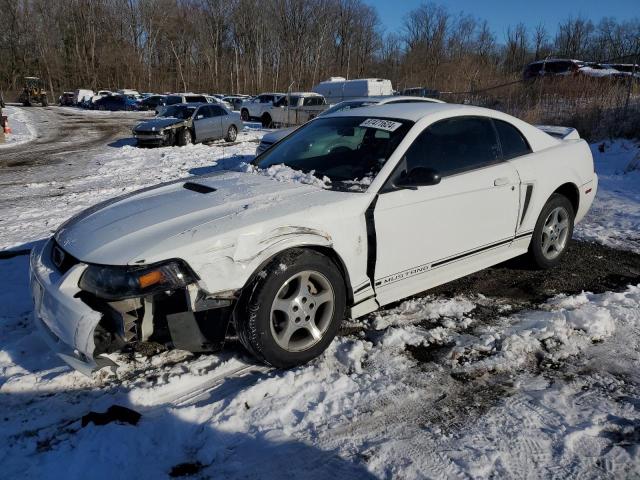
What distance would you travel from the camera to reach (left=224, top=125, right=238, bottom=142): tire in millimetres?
17875

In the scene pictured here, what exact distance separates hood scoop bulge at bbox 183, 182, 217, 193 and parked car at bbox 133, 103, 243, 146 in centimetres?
1277

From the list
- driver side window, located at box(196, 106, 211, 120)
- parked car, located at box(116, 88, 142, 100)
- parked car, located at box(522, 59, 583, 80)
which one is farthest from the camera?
parked car, located at box(116, 88, 142, 100)

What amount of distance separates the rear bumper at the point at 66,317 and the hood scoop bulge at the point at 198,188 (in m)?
1.04

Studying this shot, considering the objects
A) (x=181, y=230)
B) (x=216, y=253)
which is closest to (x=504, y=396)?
(x=216, y=253)

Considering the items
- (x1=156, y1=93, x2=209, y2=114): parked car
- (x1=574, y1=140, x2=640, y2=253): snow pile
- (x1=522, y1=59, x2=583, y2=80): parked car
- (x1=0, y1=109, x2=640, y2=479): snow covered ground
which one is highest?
(x1=522, y1=59, x2=583, y2=80): parked car

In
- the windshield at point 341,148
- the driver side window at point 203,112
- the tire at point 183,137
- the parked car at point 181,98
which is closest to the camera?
the windshield at point 341,148

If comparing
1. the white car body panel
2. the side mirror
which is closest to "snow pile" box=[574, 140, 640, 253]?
the white car body panel

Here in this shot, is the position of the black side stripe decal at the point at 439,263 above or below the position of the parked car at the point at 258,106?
below

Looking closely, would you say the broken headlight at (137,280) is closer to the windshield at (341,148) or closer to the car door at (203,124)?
the windshield at (341,148)

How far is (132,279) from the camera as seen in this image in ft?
8.45

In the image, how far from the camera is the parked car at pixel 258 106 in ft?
81.9

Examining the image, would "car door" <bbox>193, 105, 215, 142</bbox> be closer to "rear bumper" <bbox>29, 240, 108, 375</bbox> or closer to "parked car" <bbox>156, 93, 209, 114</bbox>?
"parked car" <bbox>156, 93, 209, 114</bbox>

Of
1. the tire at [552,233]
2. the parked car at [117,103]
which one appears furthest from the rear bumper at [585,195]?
the parked car at [117,103]

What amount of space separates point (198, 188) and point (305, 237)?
1085 mm
